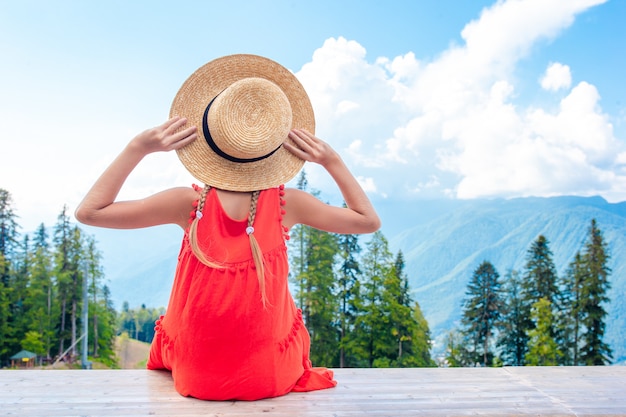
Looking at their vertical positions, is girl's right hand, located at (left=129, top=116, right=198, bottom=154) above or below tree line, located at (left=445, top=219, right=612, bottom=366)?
above

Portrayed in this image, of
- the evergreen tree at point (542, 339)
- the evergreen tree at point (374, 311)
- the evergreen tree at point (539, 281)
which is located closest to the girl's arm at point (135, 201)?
the evergreen tree at point (374, 311)

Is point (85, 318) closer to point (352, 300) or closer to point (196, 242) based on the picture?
point (352, 300)

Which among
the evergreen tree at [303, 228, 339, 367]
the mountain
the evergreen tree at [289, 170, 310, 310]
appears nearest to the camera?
the evergreen tree at [289, 170, 310, 310]

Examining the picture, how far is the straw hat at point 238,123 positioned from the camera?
1.88 m

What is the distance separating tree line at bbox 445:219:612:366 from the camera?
13023 millimetres

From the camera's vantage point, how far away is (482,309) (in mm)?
12984

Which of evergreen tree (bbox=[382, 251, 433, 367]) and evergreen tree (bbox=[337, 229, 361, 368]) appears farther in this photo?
evergreen tree (bbox=[382, 251, 433, 367])

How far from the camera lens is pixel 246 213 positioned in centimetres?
195

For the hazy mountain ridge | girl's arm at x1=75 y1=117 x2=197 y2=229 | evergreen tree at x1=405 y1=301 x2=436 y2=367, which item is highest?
the hazy mountain ridge

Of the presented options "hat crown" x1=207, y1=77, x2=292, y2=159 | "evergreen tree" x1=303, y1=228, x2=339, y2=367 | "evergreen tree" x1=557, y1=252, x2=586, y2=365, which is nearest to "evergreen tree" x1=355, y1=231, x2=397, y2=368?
"evergreen tree" x1=303, y1=228, x2=339, y2=367

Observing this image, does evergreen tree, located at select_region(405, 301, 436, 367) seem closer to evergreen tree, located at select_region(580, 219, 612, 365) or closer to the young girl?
evergreen tree, located at select_region(580, 219, 612, 365)

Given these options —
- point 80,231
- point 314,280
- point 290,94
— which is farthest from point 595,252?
point 290,94

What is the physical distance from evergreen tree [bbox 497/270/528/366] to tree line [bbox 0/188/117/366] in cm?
953

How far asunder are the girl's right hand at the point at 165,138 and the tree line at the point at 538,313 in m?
12.0
